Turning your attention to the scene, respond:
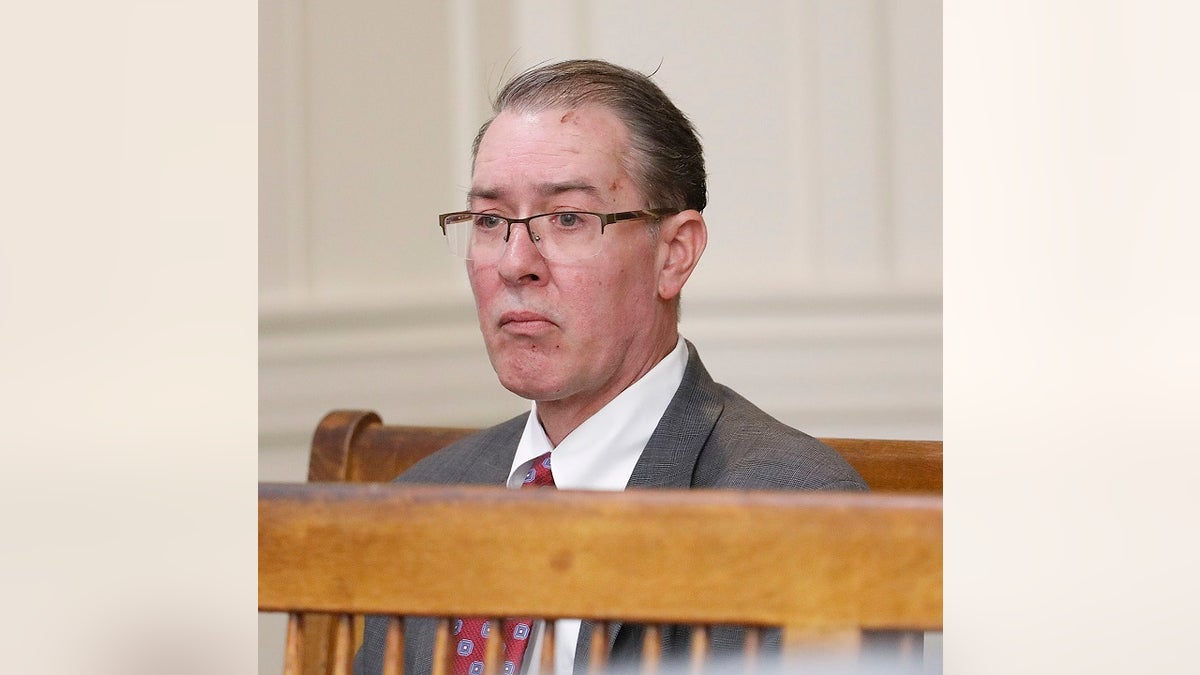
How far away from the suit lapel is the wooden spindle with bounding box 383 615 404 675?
70 centimetres

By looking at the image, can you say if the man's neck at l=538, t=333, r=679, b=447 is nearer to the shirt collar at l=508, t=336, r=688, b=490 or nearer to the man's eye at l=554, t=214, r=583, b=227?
the shirt collar at l=508, t=336, r=688, b=490

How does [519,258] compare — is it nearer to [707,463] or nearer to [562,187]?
[562,187]

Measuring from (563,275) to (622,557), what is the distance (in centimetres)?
98

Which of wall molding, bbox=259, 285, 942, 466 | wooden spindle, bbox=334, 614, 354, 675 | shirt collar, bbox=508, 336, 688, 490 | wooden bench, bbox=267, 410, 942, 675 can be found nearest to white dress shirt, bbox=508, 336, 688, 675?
shirt collar, bbox=508, 336, 688, 490

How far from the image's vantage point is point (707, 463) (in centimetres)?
149

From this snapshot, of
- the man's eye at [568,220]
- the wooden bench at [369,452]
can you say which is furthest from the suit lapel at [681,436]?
the wooden bench at [369,452]

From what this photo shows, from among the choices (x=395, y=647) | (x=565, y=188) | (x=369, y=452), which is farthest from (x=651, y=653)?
(x=369, y=452)

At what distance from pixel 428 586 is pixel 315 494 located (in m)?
0.08

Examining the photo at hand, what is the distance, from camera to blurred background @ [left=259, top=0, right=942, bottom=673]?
10.1 feet

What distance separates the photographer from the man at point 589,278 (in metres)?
1.58
